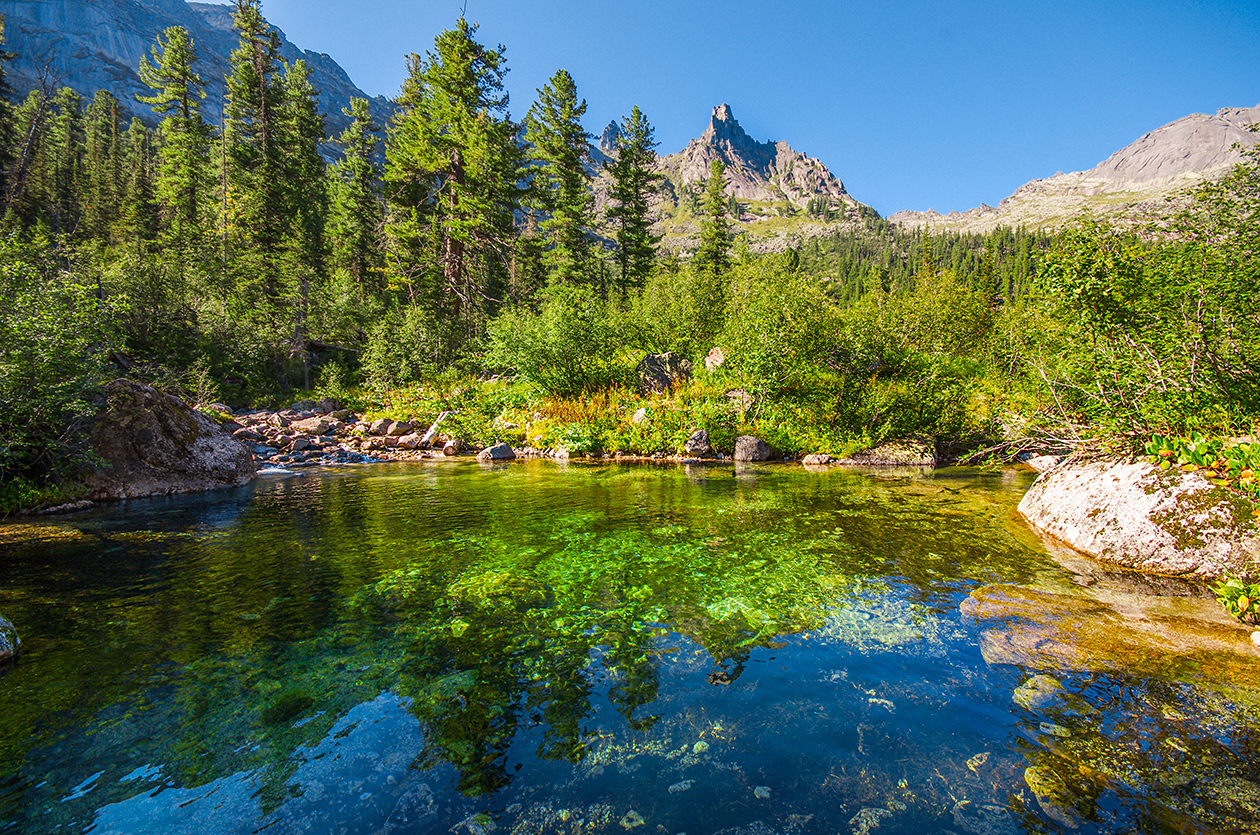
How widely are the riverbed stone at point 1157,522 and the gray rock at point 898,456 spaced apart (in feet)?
30.5

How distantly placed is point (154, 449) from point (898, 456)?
73.2 feet

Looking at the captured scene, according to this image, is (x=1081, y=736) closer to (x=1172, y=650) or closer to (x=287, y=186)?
(x=1172, y=650)

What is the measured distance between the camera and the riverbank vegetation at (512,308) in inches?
284

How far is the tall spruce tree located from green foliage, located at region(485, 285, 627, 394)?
25.7 ft

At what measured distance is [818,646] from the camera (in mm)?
4625

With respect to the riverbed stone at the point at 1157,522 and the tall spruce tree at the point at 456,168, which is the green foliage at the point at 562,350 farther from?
the riverbed stone at the point at 1157,522

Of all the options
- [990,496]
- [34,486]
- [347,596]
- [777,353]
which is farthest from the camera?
[777,353]

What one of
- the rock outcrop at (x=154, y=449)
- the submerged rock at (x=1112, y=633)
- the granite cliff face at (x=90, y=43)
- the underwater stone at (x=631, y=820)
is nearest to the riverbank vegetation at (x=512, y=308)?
the rock outcrop at (x=154, y=449)

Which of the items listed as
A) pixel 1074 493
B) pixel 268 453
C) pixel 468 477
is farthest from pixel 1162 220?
pixel 268 453

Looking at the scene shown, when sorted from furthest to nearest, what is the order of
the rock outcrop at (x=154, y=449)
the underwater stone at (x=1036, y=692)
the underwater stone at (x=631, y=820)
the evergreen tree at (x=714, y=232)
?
the evergreen tree at (x=714, y=232)
the rock outcrop at (x=154, y=449)
the underwater stone at (x=1036, y=692)
the underwater stone at (x=631, y=820)

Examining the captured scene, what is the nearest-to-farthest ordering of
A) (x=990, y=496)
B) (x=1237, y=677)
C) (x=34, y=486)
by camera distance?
(x=1237, y=677) → (x=34, y=486) → (x=990, y=496)

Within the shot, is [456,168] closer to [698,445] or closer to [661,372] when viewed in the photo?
[661,372]

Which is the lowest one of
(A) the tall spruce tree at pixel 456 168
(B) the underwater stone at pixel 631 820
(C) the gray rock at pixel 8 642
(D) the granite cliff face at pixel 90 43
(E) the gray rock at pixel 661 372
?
(B) the underwater stone at pixel 631 820

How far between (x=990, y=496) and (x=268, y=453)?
23264 mm
